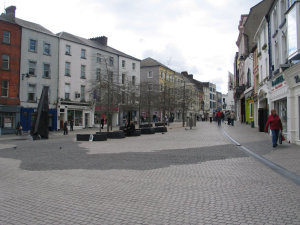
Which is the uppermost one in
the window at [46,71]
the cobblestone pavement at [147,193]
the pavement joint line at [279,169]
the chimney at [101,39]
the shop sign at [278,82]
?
the chimney at [101,39]

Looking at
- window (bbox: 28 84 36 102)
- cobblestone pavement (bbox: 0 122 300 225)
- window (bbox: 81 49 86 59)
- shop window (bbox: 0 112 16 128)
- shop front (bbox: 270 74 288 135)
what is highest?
window (bbox: 81 49 86 59)

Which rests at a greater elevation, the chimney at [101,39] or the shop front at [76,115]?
the chimney at [101,39]

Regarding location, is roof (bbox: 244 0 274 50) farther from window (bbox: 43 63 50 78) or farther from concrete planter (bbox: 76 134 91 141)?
concrete planter (bbox: 76 134 91 141)

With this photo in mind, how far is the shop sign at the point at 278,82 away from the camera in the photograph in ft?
52.8

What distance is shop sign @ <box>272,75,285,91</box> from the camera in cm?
1609

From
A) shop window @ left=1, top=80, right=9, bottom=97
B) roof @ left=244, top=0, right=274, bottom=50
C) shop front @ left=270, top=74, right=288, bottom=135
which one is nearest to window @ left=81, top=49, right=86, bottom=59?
shop window @ left=1, top=80, right=9, bottom=97

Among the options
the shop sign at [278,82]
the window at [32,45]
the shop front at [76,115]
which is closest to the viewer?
the shop sign at [278,82]

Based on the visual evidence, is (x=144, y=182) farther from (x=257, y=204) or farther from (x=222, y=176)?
(x=257, y=204)

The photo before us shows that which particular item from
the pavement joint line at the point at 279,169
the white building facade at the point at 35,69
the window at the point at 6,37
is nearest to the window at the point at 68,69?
the white building facade at the point at 35,69

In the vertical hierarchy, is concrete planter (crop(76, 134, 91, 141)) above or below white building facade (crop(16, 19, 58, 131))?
below

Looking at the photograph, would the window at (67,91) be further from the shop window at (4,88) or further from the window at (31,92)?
the shop window at (4,88)

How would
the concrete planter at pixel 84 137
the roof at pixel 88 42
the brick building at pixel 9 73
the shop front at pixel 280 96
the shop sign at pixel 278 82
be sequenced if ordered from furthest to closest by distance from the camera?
the roof at pixel 88 42, the brick building at pixel 9 73, the concrete planter at pixel 84 137, the shop sign at pixel 278 82, the shop front at pixel 280 96

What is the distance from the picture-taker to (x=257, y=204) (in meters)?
4.76

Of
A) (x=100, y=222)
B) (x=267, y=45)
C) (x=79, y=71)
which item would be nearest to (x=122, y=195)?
(x=100, y=222)
